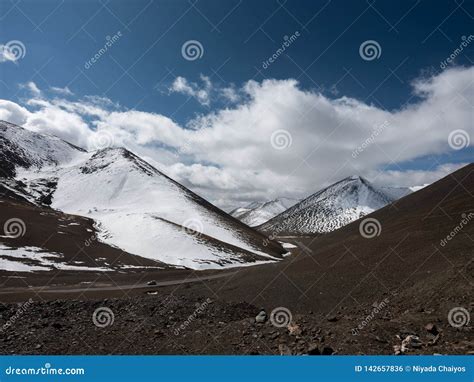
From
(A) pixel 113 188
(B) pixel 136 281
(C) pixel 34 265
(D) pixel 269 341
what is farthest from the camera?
(A) pixel 113 188

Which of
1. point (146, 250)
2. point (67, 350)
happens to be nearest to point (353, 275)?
point (67, 350)

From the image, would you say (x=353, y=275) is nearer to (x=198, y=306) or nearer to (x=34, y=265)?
(x=198, y=306)

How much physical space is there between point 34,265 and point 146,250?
109 feet

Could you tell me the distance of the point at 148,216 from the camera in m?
130

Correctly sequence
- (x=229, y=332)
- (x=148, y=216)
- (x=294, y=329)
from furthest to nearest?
(x=148, y=216) → (x=229, y=332) → (x=294, y=329)

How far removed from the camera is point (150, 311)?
24.2 m

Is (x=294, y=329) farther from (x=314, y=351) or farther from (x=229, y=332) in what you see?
(x=229, y=332)
